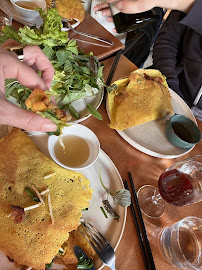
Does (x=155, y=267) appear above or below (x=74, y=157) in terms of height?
below

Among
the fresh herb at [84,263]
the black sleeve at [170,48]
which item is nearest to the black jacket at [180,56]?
the black sleeve at [170,48]

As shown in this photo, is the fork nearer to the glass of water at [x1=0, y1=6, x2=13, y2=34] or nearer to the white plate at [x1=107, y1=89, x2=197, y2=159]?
the white plate at [x1=107, y1=89, x2=197, y2=159]

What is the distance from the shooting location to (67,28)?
149cm

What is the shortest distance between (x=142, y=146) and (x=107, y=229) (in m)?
0.42

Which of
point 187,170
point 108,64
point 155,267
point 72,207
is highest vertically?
point 108,64

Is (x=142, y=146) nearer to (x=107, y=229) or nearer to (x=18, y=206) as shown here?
(x=107, y=229)

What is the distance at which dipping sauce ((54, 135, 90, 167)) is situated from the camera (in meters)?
1.01

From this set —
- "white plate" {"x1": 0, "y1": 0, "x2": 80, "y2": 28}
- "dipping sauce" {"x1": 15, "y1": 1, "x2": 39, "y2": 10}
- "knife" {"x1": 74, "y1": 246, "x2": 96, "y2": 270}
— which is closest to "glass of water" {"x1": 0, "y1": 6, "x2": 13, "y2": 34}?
"white plate" {"x1": 0, "y1": 0, "x2": 80, "y2": 28}

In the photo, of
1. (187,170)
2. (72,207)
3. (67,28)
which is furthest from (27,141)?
(67,28)

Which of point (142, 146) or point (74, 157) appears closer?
point (74, 157)

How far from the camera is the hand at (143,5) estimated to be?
4.25 ft

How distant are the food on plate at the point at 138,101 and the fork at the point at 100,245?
1.60ft

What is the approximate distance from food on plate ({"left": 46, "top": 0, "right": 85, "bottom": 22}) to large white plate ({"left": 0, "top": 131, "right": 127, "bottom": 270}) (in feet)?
2.94

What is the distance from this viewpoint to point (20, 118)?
75cm
